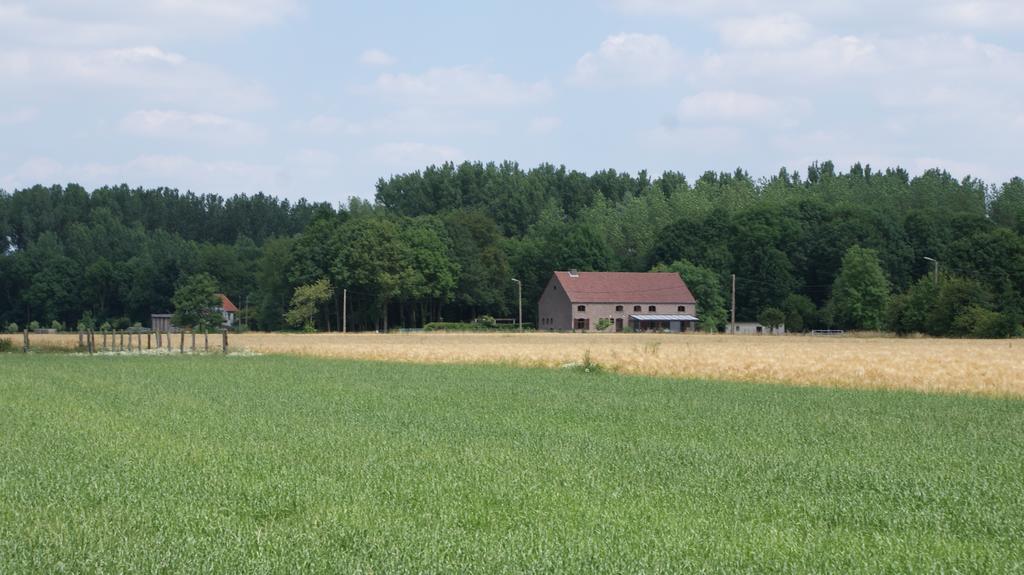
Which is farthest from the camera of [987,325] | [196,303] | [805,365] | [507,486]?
[196,303]

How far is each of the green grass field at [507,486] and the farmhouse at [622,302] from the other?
314 ft

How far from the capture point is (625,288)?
419 ft

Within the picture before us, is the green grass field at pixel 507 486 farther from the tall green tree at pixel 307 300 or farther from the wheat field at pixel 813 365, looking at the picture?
the tall green tree at pixel 307 300

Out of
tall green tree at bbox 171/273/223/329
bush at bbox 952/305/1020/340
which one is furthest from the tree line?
tall green tree at bbox 171/273/223/329

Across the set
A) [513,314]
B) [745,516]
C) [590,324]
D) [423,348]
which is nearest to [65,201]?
[513,314]

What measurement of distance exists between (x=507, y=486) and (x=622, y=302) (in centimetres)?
11309

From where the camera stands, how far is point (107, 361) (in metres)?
51.6

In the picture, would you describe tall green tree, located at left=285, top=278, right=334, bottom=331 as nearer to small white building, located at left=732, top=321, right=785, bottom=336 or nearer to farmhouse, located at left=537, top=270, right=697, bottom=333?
farmhouse, located at left=537, top=270, right=697, bottom=333

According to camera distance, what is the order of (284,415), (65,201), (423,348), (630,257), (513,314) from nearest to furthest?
(284,415), (423,348), (513,314), (630,257), (65,201)

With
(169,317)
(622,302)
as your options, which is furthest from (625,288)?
(169,317)

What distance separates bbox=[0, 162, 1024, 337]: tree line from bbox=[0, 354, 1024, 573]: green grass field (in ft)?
218

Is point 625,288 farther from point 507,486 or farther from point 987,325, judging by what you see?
point 507,486

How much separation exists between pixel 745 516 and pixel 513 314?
125 meters

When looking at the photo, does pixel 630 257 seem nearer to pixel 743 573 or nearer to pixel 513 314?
pixel 513 314
